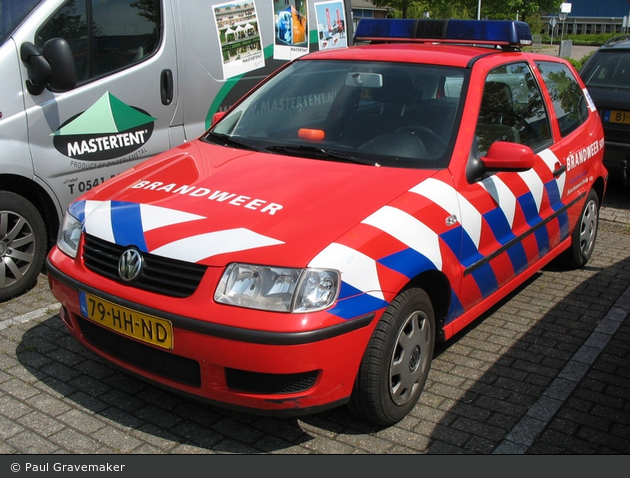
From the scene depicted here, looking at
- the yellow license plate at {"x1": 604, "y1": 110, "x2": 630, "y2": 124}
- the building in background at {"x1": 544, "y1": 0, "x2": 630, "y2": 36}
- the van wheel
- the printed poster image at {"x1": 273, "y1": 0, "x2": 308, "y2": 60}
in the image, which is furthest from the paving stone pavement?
the building in background at {"x1": 544, "y1": 0, "x2": 630, "y2": 36}

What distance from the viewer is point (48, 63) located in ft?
15.6

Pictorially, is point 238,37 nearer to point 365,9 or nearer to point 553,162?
point 553,162

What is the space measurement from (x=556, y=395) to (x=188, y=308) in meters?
2.08

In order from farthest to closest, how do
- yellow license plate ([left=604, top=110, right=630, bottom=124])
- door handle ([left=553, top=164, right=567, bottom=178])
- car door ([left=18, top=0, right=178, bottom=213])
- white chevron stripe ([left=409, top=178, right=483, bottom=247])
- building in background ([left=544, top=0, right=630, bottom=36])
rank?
building in background ([left=544, top=0, right=630, bottom=36])
yellow license plate ([left=604, top=110, right=630, bottom=124])
car door ([left=18, top=0, right=178, bottom=213])
door handle ([left=553, top=164, right=567, bottom=178])
white chevron stripe ([left=409, top=178, right=483, bottom=247])

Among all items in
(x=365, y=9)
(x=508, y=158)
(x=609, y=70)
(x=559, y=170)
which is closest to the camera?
(x=508, y=158)

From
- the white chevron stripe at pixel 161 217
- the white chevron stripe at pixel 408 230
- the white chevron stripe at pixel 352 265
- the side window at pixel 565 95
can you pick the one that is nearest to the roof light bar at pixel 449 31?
the side window at pixel 565 95

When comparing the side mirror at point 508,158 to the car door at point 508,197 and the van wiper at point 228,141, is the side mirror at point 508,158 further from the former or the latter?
the van wiper at point 228,141

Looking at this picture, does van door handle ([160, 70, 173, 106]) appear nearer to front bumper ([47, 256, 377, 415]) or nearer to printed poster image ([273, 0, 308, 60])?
printed poster image ([273, 0, 308, 60])

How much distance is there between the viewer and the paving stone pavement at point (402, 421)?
3285mm

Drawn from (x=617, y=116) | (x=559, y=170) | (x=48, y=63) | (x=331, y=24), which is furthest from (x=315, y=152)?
(x=617, y=116)

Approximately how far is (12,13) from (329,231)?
307cm

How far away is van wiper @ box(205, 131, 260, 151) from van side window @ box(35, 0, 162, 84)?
134 centimetres

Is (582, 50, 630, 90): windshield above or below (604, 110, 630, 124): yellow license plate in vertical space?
above

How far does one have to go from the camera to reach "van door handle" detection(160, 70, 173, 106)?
5.68 meters
